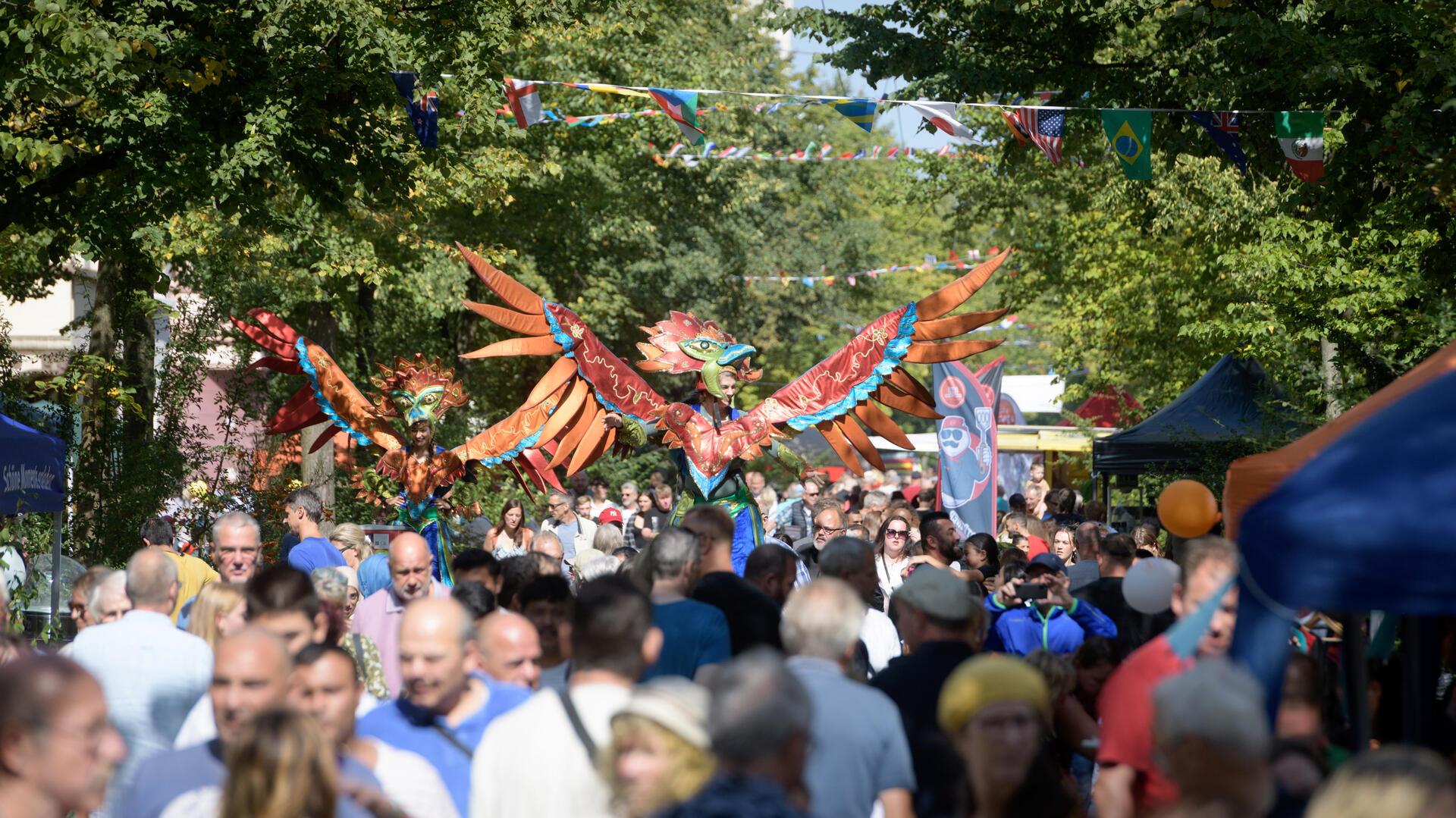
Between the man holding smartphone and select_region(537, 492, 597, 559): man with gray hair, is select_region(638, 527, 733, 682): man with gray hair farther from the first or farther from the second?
select_region(537, 492, 597, 559): man with gray hair

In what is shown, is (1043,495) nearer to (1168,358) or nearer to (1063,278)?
(1168,358)

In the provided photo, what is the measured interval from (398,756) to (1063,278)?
2260 cm

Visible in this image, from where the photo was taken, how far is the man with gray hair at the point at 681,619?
17.1 ft

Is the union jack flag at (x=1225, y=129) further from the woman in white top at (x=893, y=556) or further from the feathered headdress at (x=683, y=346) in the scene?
the woman in white top at (x=893, y=556)

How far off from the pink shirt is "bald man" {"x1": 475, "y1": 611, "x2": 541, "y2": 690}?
1791mm

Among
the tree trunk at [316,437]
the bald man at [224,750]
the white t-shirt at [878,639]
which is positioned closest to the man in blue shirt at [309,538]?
the white t-shirt at [878,639]

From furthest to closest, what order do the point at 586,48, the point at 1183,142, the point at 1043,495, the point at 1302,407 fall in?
1. the point at 586,48
2. the point at 1043,495
3. the point at 1302,407
4. the point at 1183,142

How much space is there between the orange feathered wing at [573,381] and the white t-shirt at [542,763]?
23.0 ft

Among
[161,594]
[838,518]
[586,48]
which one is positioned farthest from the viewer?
[586,48]

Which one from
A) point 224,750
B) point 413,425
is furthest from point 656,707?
point 413,425

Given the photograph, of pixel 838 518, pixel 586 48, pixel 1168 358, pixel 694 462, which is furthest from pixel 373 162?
pixel 1168 358

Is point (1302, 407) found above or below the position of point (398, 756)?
below

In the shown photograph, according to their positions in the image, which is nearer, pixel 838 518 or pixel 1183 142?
pixel 838 518

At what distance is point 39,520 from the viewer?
13539 mm
